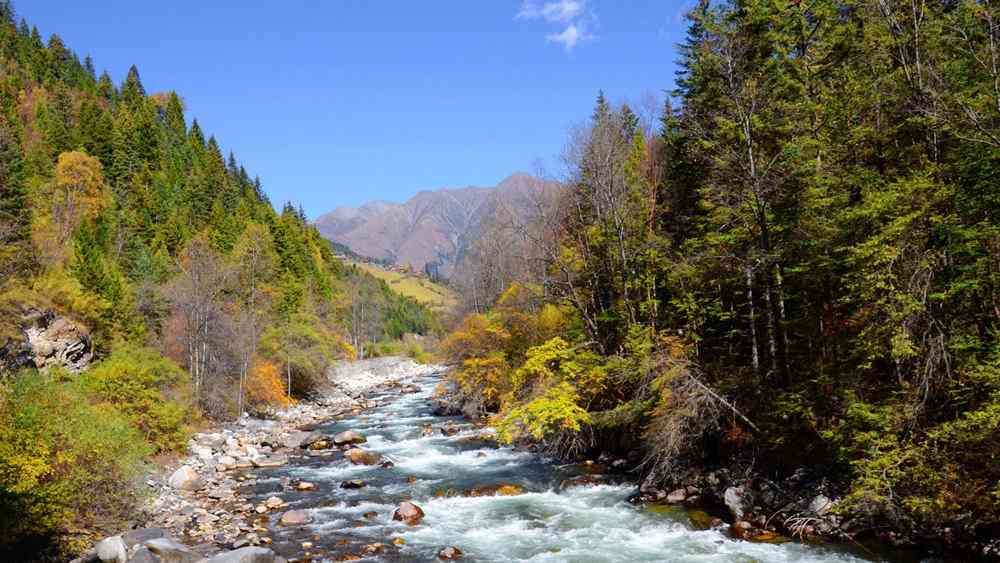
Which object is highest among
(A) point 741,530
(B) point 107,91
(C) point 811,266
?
(B) point 107,91

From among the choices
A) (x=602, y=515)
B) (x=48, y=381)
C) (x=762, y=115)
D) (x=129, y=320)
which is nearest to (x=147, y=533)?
(x=48, y=381)

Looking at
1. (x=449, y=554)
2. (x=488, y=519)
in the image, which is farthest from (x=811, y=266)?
(x=449, y=554)

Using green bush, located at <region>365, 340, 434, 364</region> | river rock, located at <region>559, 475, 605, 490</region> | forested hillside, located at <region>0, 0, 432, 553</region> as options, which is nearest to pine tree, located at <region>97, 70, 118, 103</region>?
forested hillside, located at <region>0, 0, 432, 553</region>

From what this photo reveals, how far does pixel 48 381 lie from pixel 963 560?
2302cm

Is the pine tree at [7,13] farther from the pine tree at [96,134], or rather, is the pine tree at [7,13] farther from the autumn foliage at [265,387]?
the autumn foliage at [265,387]

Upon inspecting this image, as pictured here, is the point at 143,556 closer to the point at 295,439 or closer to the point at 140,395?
the point at 140,395

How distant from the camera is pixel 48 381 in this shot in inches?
651

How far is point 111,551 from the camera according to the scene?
13586 millimetres

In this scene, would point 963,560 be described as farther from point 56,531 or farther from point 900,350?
point 56,531

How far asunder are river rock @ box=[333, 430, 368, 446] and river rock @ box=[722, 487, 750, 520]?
2011cm

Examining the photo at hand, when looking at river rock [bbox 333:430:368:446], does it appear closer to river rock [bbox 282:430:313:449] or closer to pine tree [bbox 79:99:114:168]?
river rock [bbox 282:430:313:449]

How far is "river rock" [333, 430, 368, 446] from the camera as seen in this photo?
30562 mm

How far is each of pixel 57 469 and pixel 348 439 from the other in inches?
672

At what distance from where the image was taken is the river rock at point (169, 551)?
1366cm
